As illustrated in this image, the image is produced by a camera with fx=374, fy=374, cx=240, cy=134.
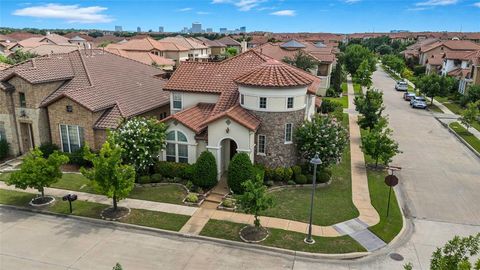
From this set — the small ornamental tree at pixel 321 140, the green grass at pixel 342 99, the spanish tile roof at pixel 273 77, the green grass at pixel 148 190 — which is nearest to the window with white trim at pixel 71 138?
the green grass at pixel 148 190

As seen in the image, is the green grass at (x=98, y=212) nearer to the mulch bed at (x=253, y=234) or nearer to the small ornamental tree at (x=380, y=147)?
the mulch bed at (x=253, y=234)

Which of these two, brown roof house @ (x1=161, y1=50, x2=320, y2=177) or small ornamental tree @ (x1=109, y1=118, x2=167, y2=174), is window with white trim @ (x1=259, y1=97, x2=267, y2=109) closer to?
brown roof house @ (x1=161, y1=50, x2=320, y2=177)

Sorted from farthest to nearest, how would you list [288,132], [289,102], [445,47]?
[445,47] < [288,132] < [289,102]

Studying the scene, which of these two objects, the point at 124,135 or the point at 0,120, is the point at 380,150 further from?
the point at 0,120

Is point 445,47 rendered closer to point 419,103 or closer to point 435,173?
point 419,103

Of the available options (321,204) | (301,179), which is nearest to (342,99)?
(301,179)

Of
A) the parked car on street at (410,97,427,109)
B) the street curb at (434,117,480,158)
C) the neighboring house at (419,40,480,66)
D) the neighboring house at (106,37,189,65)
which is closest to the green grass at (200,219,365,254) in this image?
the street curb at (434,117,480,158)

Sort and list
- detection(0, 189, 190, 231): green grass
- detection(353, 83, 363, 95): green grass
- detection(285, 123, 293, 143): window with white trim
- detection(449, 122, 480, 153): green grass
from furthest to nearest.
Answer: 1. detection(353, 83, 363, 95): green grass
2. detection(449, 122, 480, 153): green grass
3. detection(285, 123, 293, 143): window with white trim
4. detection(0, 189, 190, 231): green grass
